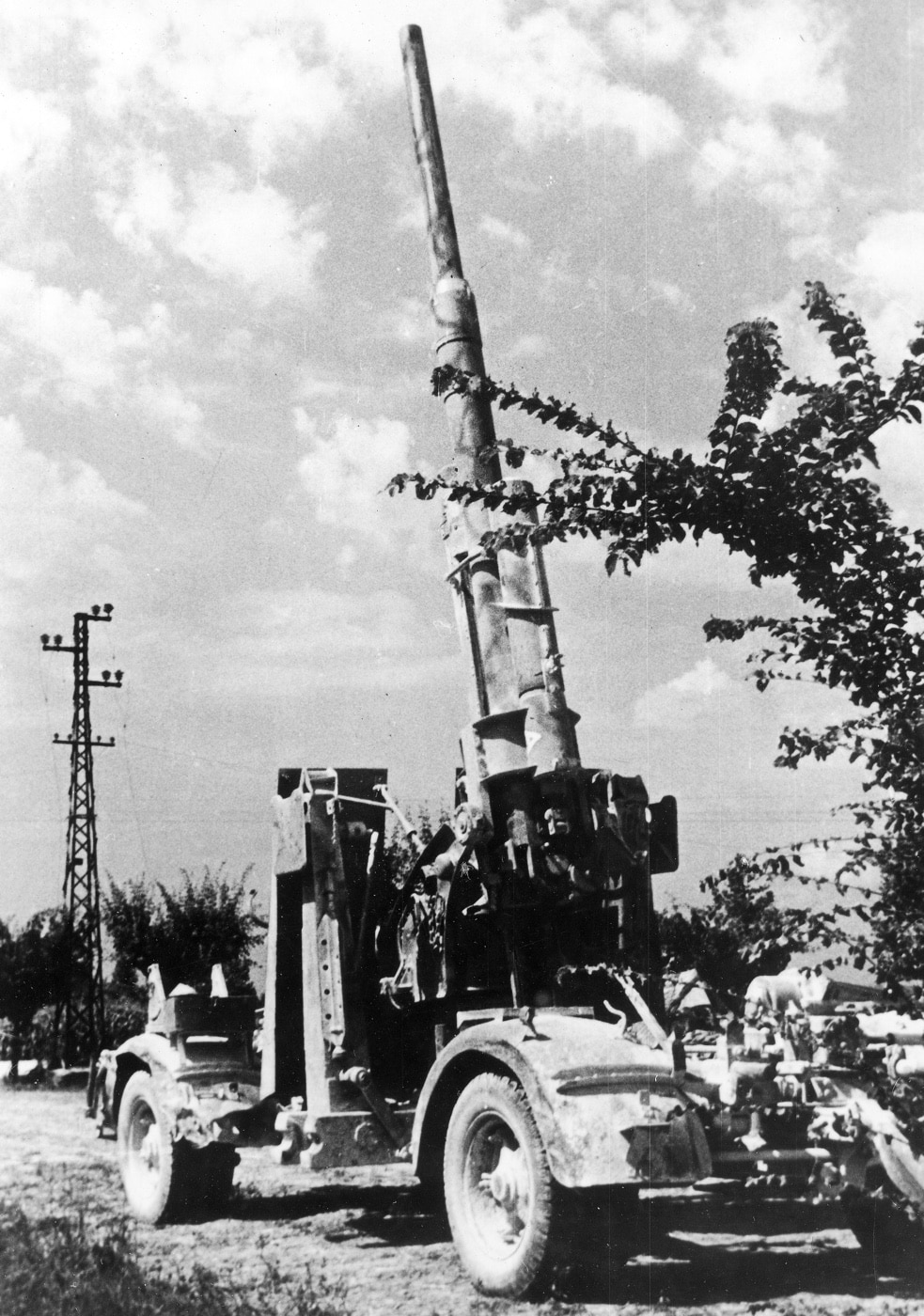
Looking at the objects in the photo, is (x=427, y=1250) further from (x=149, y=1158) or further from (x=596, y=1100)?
(x=149, y=1158)

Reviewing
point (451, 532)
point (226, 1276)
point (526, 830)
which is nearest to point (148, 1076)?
point (226, 1276)

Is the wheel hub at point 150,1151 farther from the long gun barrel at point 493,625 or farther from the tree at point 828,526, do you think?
the tree at point 828,526

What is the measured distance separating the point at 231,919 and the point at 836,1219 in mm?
18730

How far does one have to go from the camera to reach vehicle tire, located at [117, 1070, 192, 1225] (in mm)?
7719

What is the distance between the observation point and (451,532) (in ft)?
26.5

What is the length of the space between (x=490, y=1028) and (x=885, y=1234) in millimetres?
2096

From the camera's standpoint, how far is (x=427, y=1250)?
6859mm

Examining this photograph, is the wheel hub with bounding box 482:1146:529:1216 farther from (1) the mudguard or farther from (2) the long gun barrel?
(1) the mudguard

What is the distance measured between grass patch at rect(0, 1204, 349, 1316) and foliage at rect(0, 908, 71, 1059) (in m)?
21.4

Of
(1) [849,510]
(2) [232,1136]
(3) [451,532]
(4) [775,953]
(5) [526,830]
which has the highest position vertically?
(3) [451,532]

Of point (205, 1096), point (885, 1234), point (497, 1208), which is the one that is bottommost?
point (885, 1234)

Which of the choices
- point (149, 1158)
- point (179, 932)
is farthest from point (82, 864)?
point (149, 1158)

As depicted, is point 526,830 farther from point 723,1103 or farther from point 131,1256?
point 131,1256

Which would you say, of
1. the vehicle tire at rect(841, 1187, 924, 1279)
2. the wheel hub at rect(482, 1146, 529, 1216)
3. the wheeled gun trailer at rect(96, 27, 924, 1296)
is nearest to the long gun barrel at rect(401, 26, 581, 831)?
the wheeled gun trailer at rect(96, 27, 924, 1296)
